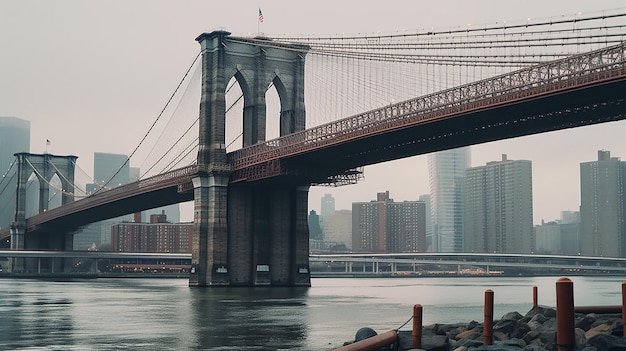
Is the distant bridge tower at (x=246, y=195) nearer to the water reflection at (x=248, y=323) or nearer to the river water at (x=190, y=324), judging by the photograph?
the water reflection at (x=248, y=323)

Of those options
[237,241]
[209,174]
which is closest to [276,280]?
[237,241]

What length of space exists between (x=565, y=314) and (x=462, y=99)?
45144 millimetres

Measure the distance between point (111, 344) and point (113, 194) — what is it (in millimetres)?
80539

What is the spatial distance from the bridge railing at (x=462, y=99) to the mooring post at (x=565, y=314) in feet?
120

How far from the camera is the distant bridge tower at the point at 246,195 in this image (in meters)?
78.8

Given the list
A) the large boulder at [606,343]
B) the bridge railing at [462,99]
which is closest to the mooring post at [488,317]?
the large boulder at [606,343]

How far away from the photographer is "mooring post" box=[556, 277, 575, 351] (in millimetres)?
11992

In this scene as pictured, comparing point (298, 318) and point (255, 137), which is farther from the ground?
point (255, 137)

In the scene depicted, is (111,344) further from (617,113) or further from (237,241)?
(237,241)

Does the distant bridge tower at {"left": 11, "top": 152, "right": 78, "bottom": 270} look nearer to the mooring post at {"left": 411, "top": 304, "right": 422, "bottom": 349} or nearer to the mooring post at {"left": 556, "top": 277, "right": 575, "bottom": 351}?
the mooring post at {"left": 411, "top": 304, "right": 422, "bottom": 349}

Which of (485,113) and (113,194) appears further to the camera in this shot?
(113,194)

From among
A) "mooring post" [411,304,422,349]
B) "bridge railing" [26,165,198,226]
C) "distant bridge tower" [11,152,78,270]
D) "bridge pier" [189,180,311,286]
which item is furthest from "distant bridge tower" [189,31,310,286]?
"distant bridge tower" [11,152,78,270]

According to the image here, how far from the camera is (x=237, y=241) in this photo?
3150 inches

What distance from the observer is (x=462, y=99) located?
185 ft
